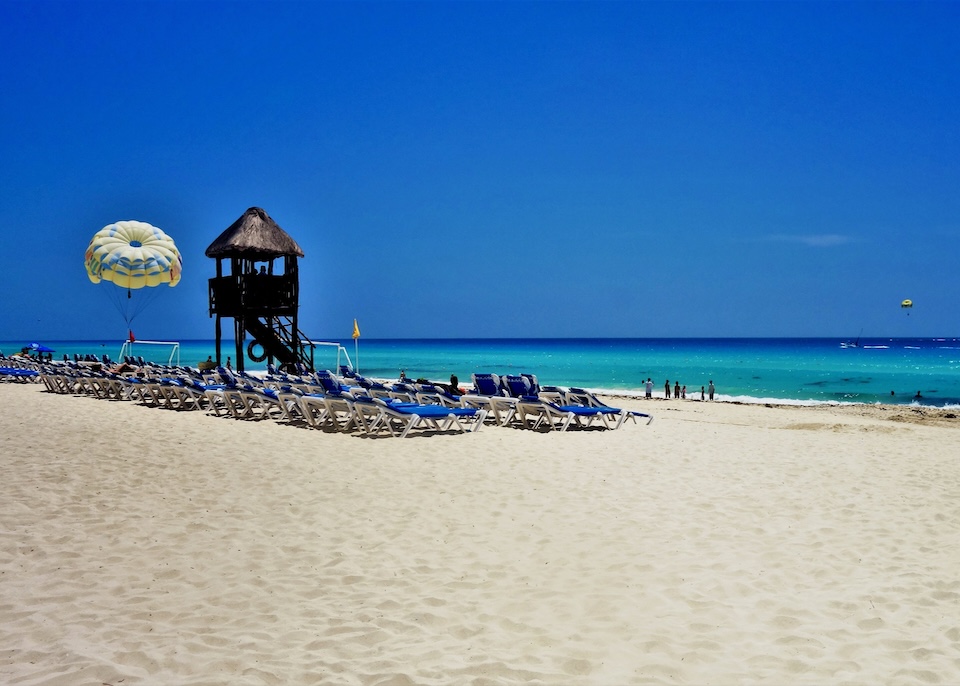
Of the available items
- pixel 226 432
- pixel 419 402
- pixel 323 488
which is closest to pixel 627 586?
pixel 323 488

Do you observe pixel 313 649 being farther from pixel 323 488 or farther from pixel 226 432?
pixel 226 432

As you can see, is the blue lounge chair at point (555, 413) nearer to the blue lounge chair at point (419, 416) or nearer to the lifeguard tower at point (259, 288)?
the blue lounge chair at point (419, 416)

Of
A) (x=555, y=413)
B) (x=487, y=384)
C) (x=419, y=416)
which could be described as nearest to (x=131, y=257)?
(x=487, y=384)

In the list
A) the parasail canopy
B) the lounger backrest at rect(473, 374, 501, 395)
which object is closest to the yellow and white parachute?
the parasail canopy

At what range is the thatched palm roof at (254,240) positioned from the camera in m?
19.5

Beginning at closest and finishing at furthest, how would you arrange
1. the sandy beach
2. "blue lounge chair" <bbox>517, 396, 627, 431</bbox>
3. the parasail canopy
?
the sandy beach < "blue lounge chair" <bbox>517, 396, 627, 431</bbox> < the parasail canopy

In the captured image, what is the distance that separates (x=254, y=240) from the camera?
64.4ft

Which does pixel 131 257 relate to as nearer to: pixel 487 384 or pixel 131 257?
pixel 131 257

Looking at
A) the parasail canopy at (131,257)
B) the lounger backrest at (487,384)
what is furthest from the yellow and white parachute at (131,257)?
the lounger backrest at (487,384)

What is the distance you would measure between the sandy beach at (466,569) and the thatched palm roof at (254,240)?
40.0ft

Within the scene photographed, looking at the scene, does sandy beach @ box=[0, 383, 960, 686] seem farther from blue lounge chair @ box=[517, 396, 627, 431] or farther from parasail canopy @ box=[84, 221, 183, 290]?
parasail canopy @ box=[84, 221, 183, 290]

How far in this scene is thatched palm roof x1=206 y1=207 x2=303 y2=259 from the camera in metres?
19.5

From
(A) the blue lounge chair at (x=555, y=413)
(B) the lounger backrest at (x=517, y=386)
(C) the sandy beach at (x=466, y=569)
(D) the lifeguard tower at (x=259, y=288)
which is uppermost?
(D) the lifeguard tower at (x=259, y=288)

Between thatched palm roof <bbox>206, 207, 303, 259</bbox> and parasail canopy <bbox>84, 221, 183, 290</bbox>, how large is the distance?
5.09 feet
